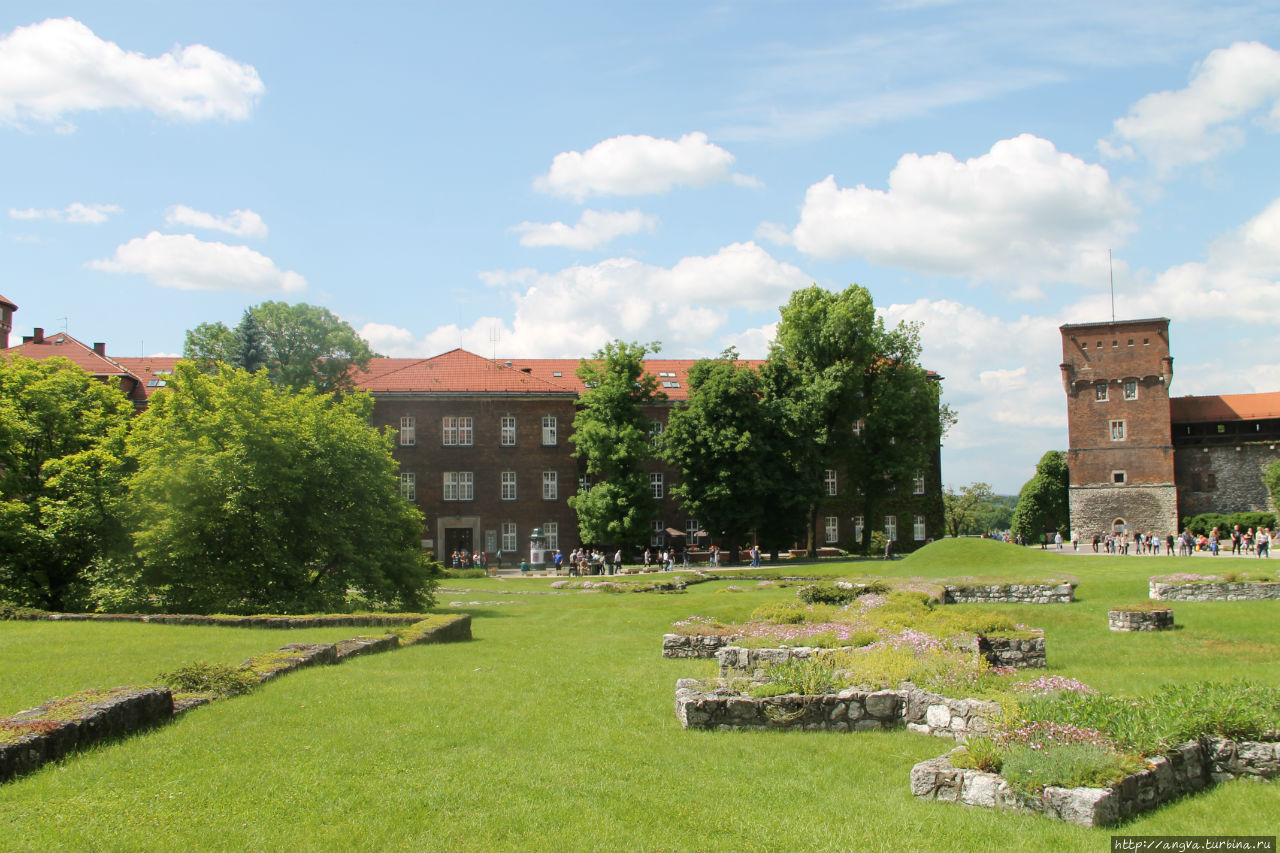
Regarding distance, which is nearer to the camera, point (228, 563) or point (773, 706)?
point (773, 706)

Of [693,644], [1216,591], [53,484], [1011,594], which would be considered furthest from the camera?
[1011,594]

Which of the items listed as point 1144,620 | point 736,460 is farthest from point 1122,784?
point 736,460

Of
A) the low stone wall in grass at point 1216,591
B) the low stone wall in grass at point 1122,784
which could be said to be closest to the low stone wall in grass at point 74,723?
the low stone wall in grass at point 1122,784

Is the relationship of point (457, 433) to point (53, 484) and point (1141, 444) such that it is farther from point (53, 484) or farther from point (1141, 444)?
point (1141, 444)

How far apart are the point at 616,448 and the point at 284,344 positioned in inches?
780

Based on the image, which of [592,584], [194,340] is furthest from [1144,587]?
[194,340]

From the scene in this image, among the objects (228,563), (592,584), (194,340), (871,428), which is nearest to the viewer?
(228,563)

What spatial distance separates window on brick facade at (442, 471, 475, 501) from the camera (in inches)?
2264

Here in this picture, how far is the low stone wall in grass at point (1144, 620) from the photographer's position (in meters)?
20.0

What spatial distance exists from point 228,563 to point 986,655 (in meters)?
18.7

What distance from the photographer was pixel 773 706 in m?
10.2

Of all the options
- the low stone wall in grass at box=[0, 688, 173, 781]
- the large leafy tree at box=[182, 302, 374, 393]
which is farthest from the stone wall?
the low stone wall in grass at box=[0, 688, 173, 781]

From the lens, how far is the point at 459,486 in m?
57.7

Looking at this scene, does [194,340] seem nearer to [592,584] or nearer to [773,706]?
[592,584]
